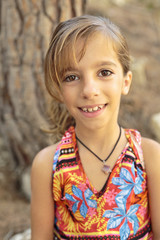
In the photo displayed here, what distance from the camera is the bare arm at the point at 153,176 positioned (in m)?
1.59

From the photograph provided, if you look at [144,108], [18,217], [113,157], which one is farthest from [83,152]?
[144,108]

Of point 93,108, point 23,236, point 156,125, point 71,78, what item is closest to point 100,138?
point 93,108

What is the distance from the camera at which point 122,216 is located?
63.9 inches

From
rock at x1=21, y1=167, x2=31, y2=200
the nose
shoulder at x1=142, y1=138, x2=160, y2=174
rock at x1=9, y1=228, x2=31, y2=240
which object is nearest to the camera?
the nose

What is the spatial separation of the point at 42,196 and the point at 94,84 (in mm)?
633

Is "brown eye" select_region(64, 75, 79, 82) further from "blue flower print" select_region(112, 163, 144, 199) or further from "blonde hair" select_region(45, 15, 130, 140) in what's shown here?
"blue flower print" select_region(112, 163, 144, 199)

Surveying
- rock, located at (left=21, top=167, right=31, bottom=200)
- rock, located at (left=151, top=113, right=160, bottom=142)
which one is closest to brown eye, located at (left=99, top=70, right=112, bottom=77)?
rock, located at (left=21, top=167, right=31, bottom=200)

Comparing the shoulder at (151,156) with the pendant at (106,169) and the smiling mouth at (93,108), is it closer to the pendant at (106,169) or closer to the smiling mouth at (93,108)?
the pendant at (106,169)

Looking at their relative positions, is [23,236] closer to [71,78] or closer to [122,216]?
[122,216]

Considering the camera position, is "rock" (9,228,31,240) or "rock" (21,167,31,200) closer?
"rock" (9,228,31,240)

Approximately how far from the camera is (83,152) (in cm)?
169

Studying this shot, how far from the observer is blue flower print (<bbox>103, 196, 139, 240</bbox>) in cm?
161

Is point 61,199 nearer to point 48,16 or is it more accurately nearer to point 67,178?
point 67,178

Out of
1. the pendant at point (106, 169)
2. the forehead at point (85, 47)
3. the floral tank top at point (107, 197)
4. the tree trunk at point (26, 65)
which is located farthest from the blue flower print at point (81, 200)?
the tree trunk at point (26, 65)
